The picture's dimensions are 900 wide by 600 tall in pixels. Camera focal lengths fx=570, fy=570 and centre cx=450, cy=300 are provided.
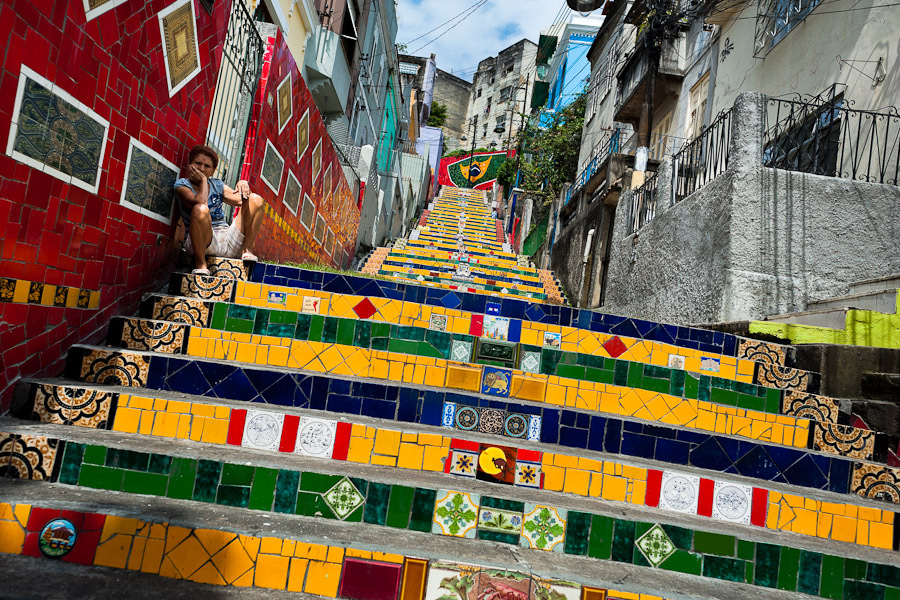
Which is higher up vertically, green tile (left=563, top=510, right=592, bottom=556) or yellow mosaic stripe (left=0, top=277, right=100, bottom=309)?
yellow mosaic stripe (left=0, top=277, right=100, bottom=309)

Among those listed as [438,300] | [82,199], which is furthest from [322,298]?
[82,199]

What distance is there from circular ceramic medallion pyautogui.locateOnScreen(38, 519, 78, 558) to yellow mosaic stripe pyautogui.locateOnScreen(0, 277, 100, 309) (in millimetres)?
1143

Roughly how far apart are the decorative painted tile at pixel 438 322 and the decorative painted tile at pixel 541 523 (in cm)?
179

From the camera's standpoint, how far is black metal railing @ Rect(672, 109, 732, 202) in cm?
580

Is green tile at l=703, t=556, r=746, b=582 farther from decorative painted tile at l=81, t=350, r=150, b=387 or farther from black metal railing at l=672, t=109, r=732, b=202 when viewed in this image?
black metal railing at l=672, t=109, r=732, b=202

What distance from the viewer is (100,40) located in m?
2.85

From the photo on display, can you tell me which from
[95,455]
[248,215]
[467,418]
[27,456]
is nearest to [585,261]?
[248,215]

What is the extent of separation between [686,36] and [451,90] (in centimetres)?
4189

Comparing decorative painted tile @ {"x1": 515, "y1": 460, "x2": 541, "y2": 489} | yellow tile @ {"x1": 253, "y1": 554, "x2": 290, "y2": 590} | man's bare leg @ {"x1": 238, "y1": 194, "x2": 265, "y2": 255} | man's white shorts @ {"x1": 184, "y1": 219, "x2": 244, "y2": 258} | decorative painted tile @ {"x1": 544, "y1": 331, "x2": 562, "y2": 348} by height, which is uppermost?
man's bare leg @ {"x1": 238, "y1": 194, "x2": 265, "y2": 255}

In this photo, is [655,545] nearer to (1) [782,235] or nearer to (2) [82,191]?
Result: (2) [82,191]

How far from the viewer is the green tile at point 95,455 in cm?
211

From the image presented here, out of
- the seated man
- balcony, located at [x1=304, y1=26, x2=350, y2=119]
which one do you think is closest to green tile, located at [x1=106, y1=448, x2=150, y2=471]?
the seated man

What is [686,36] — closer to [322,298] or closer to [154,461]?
[322,298]

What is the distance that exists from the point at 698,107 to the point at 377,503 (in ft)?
42.1
